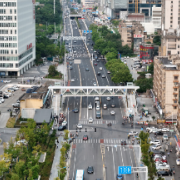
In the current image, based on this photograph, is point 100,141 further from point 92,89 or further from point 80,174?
point 92,89

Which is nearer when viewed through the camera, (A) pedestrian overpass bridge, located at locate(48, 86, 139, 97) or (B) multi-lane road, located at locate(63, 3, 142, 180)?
(B) multi-lane road, located at locate(63, 3, 142, 180)

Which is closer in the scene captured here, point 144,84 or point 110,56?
point 144,84

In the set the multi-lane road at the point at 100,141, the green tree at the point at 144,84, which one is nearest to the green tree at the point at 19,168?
the multi-lane road at the point at 100,141

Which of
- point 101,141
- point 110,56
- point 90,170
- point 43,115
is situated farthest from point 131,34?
point 90,170

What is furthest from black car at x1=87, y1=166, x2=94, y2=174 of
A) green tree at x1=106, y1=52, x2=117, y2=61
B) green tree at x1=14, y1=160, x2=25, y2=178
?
green tree at x1=106, y1=52, x2=117, y2=61

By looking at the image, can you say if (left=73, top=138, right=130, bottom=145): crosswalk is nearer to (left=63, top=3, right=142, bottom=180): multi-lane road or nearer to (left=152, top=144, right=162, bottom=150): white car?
(left=63, top=3, right=142, bottom=180): multi-lane road

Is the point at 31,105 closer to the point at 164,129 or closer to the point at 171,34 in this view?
the point at 164,129

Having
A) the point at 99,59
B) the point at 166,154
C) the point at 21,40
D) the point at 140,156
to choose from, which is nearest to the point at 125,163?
the point at 140,156

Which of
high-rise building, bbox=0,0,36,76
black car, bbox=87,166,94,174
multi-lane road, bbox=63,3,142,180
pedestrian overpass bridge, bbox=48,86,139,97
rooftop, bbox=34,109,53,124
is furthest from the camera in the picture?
high-rise building, bbox=0,0,36,76

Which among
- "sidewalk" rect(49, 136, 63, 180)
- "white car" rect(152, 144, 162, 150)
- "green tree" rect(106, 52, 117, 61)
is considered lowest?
"sidewalk" rect(49, 136, 63, 180)
